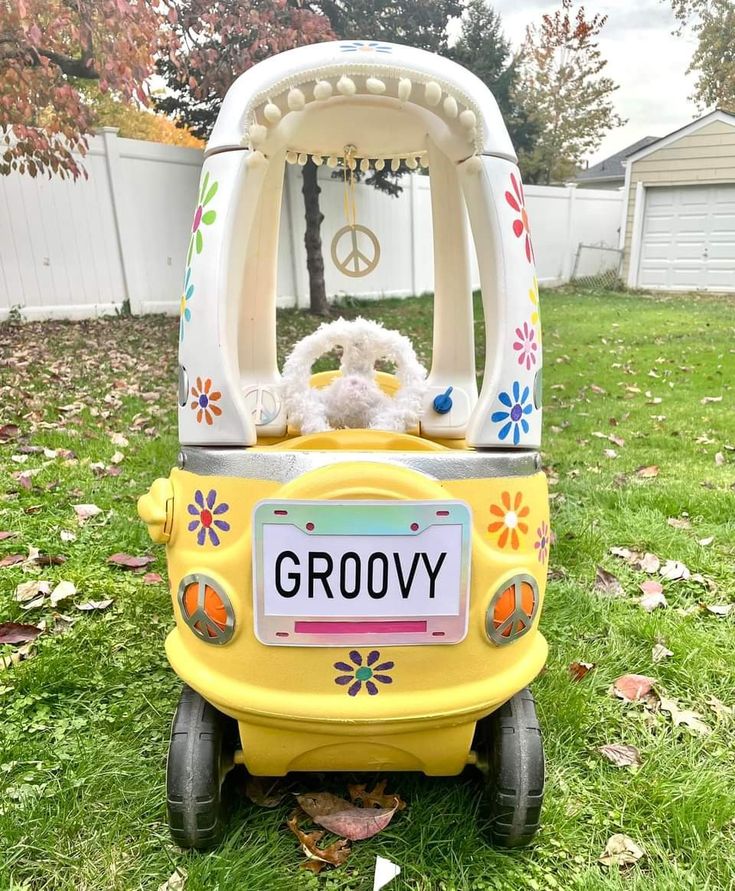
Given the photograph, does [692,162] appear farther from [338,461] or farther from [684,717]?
[338,461]

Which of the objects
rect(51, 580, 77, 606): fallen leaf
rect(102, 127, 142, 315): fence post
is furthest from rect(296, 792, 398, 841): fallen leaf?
rect(102, 127, 142, 315): fence post

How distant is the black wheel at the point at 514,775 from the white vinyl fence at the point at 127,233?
4835mm

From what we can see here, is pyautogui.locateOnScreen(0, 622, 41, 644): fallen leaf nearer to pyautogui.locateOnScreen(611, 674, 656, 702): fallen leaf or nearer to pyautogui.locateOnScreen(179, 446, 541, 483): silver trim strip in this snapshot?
pyautogui.locateOnScreen(179, 446, 541, 483): silver trim strip

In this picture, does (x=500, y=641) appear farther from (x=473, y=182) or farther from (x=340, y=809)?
(x=473, y=182)

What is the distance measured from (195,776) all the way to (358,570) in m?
0.63

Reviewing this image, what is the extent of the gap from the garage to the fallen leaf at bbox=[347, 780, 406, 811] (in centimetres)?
1767

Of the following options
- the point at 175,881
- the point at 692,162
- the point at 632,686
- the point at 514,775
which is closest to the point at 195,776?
the point at 175,881

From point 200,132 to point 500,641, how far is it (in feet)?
35.1

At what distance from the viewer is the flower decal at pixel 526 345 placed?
164 cm

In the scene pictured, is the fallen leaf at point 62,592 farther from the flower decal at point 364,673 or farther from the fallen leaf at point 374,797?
the flower decal at point 364,673

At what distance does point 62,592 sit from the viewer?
2.72m

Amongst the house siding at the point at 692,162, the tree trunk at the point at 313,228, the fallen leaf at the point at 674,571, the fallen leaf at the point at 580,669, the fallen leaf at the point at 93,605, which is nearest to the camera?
the fallen leaf at the point at 580,669

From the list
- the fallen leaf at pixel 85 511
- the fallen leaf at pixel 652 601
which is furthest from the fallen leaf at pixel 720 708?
the fallen leaf at pixel 85 511

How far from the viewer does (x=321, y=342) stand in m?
2.10
